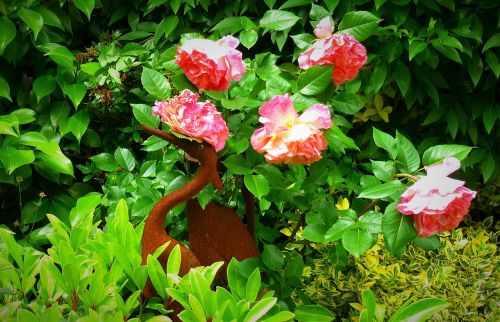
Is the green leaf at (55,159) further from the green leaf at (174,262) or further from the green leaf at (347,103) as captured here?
the green leaf at (347,103)

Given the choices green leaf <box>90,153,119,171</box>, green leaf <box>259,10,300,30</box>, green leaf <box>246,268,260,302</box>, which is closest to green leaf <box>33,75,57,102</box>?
green leaf <box>90,153,119,171</box>

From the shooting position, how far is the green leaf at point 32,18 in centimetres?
209

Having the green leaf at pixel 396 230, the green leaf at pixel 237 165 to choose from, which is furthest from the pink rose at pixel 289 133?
the green leaf at pixel 396 230

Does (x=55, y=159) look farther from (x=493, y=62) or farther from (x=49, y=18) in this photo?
(x=493, y=62)

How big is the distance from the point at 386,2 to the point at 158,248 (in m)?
1.44

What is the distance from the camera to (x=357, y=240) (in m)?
1.29

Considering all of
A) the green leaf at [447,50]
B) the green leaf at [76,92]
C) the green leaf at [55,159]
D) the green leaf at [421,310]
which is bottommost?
the green leaf at [55,159]

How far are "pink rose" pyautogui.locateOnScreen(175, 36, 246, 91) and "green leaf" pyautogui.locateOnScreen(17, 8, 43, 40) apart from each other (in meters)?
0.96

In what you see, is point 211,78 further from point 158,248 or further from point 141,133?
point 141,133

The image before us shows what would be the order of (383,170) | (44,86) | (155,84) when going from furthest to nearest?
(44,86) < (155,84) < (383,170)

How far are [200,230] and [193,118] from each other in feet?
0.98

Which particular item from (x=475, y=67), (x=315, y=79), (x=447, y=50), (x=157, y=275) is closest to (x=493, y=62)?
(x=475, y=67)

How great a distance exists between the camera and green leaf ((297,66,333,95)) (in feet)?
4.55

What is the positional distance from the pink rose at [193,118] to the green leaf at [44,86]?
110cm
